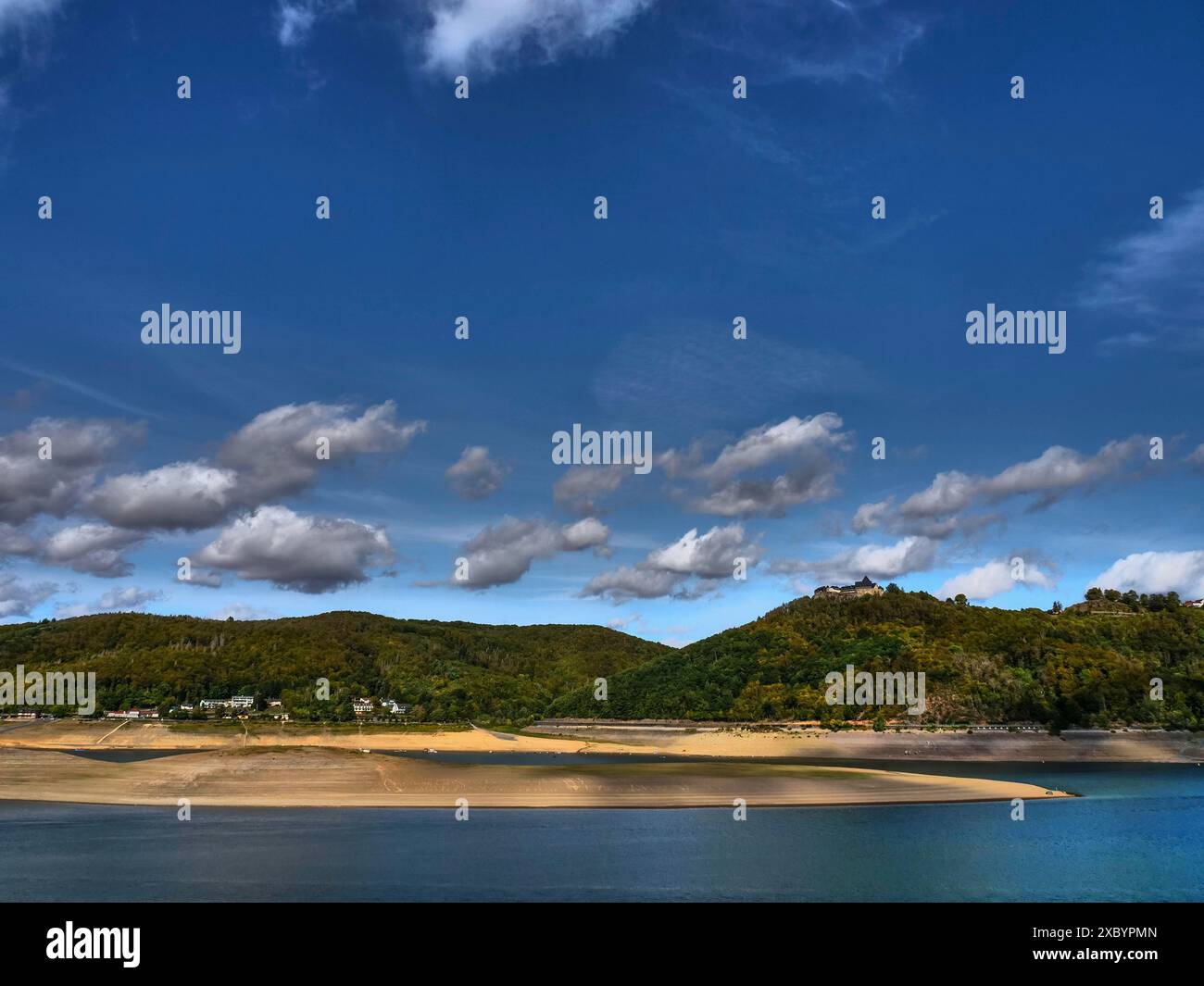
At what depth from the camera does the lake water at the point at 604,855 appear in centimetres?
4566

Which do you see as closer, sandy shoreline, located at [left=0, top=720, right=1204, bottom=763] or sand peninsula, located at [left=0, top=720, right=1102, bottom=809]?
sand peninsula, located at [left=0, top=720, right=1102, bottom=809]

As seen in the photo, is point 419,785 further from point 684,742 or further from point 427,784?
point 684,742

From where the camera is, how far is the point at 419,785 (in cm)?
8294

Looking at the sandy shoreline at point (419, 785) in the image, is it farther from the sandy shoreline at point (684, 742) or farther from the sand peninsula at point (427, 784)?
the sandy shoreline at point (684, 742)

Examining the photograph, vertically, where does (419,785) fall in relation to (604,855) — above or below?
below

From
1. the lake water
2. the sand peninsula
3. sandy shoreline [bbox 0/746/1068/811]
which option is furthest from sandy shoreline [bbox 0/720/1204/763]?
the lake water

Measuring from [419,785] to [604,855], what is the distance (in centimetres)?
3433

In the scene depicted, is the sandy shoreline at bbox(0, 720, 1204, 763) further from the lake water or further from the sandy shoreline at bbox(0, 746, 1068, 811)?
the lake water

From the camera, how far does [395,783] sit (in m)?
83.8

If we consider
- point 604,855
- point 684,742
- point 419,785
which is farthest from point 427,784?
point 684,742

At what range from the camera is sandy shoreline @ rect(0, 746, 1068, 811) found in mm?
78875

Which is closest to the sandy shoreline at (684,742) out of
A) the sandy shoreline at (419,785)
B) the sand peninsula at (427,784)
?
the sand peninsula at (427,784)

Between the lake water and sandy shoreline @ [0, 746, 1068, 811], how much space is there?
14.2ft
